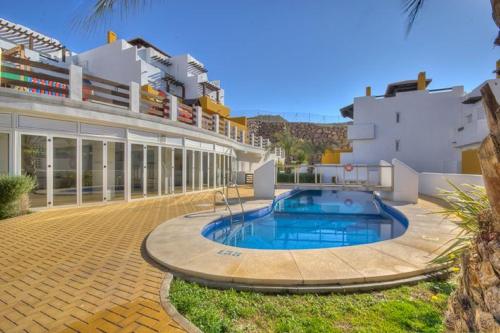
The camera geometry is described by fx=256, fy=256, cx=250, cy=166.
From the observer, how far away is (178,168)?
1295cm

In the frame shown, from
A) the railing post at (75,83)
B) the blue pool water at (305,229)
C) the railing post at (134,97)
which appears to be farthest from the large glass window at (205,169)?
the railing post at (75,83)

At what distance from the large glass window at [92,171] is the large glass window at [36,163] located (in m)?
1.13

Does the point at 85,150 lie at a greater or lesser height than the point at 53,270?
greater

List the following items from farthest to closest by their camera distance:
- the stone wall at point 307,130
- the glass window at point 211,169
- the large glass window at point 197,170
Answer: the stone wall at point 307,130 < the glass window at point 211,169 < the large glass window at point 197,170

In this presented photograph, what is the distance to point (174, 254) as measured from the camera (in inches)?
171

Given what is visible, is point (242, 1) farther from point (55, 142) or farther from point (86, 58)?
point (86, 58)

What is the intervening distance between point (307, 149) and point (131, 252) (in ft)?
98.0

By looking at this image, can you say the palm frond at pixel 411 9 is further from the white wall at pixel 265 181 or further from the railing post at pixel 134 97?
the railing post at pixel 134 97

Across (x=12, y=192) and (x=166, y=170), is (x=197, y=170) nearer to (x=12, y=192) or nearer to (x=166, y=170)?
(x=166, y=170)

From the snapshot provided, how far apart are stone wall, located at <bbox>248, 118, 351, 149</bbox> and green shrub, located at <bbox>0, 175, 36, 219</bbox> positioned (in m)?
32.6

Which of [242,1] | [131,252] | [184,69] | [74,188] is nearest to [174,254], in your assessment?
[131,252]

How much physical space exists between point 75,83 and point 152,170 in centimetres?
443

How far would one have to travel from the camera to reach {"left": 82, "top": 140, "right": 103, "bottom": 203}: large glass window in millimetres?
9195

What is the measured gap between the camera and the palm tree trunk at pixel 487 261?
1.26 m
